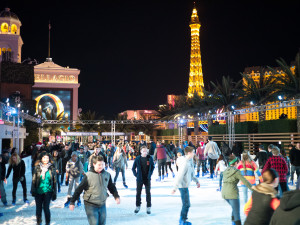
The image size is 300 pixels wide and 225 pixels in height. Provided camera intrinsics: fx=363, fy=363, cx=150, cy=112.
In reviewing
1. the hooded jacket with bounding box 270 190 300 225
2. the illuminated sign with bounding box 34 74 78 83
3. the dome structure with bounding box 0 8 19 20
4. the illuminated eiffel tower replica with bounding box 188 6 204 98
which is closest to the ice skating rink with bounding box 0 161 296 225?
the hooded jacket with bounding box 270 190 300 225

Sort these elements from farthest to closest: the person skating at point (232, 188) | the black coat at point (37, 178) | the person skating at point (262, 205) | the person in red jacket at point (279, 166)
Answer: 1. the person in red jacket at point (279, 166)
2. the black coat at point (37, 178)
3. the person skating at point (232, 188)
4. the person skating at point (262, 205)

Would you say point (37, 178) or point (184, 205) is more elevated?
point (37, 178)

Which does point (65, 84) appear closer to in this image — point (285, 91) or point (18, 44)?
point (18, 44)

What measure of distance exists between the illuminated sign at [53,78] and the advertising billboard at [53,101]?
3108 millimetres

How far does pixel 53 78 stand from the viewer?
101062mm

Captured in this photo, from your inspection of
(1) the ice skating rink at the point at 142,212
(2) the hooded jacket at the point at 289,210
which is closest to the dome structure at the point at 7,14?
(1) the ice skating rink at the point at 142,212

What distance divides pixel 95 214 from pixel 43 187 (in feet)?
6.05

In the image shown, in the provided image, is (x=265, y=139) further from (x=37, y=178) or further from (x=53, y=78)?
(x=53, y=78)

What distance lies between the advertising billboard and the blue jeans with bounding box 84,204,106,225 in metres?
82.2

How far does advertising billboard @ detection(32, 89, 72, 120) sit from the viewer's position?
8950 centimetres

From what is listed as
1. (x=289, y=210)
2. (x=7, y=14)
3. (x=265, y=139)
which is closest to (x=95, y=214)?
(x=289, y=210)

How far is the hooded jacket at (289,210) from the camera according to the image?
2650mm

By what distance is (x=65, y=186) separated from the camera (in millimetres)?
13172

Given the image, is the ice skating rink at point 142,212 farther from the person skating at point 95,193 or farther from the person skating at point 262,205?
the person skating at point 262,205
